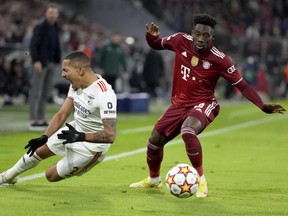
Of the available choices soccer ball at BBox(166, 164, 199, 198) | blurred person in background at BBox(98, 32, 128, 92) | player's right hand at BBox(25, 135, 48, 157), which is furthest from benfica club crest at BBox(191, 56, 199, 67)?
blurred person in background at BBox(98, 32, 128, 92)

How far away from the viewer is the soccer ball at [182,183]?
9617 millimetres

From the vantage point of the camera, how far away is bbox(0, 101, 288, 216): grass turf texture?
9.16 metres

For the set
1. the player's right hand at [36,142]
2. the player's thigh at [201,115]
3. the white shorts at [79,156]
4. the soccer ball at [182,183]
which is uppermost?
the player's thigh at [201,115]

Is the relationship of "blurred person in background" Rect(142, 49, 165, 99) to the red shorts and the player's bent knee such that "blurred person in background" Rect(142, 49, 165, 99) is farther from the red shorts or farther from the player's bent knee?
the player's bent knee

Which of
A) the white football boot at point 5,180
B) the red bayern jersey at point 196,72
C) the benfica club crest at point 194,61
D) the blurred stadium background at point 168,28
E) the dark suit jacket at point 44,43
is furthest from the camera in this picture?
the blurred stadium background at point 168,28

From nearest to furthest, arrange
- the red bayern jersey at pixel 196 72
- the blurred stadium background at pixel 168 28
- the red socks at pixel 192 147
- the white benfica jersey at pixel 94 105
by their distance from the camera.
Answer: the white benfica jersey at pixel 94 105
the red socks at pixel 192 147
the red bayern jersey at pixel 196 72
the blurred stadium background at pixel 168 28

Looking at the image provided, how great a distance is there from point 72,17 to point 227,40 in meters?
6.40

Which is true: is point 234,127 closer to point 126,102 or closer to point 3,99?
point 126,102

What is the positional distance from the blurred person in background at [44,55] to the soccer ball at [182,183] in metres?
9.07

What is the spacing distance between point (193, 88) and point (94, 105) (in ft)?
4.61

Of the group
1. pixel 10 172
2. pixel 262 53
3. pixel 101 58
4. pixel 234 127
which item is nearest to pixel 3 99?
pixel 101 58

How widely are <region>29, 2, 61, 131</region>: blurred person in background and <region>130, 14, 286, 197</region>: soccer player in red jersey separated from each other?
763 centimetres

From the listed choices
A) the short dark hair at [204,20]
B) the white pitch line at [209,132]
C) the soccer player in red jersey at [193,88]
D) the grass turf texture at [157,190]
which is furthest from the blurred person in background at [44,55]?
the short dark hair at [204,20]

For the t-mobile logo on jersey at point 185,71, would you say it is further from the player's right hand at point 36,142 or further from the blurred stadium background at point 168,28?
the blurred stadium background at point 168,28
